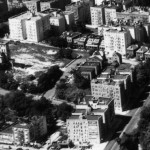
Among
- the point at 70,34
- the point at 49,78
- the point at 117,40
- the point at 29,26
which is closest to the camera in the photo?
the point at 49,78

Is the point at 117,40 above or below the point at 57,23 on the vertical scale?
below

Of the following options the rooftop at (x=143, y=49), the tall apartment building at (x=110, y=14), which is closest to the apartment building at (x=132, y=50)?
the rooftop at (x=143, y=49)

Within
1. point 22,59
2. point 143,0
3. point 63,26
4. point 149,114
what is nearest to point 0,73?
point 22,59

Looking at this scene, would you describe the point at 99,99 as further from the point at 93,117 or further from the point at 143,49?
the point at 143,49

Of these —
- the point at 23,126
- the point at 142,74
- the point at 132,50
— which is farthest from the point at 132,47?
the point at 23,126

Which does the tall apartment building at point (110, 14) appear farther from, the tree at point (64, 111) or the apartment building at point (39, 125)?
the apartment building at point (39, 125)
